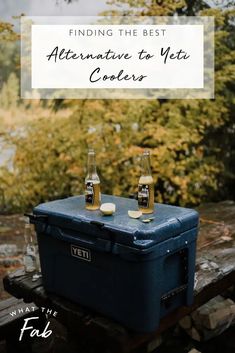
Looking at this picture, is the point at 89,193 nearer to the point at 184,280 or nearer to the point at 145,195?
the point at 145,195

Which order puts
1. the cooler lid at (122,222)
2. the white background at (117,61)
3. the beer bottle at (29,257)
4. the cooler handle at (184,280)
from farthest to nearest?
the white background at (117,61) < the beer bottle at (29,257) < the cooler handle at (184,280) < the cooler lid at (122,222)

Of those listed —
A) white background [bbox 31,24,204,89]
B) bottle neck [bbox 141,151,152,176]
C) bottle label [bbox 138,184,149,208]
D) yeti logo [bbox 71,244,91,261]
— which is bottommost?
yeti logo [bbox 71,244,91,261]

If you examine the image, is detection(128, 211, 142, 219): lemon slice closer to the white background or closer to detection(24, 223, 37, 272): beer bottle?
detection(24, 223, 37, 272): beer bottle

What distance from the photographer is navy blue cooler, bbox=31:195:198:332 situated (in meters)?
1.79

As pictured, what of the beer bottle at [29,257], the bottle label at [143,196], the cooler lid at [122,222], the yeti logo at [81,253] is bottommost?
the beer bottle at [29,257]

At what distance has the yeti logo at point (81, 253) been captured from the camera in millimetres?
1934

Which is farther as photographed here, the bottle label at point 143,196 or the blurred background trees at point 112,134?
the blurred background trees at point 112,134

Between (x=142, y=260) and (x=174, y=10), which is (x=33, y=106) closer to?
(x=174, y=10)

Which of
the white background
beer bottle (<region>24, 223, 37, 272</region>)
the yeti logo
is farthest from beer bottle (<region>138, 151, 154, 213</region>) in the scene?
the white background

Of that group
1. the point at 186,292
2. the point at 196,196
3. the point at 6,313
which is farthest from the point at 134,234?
the point at 196,196

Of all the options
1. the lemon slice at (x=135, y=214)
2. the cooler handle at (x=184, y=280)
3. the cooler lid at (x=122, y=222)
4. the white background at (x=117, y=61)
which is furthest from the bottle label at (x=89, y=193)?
the white background at (x=117, y=61)

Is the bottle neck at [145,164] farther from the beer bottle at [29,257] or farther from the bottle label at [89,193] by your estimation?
the beer bottle at [29,257]

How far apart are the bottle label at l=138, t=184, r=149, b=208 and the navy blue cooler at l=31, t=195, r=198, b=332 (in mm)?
66

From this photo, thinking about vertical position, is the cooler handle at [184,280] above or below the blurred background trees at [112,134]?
below
